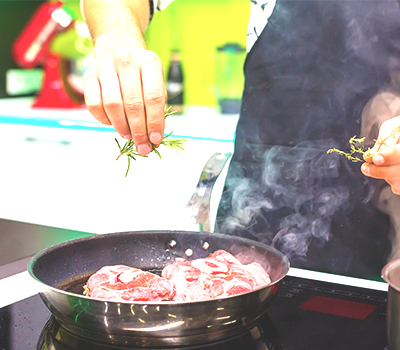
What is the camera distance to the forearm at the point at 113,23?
1066mm

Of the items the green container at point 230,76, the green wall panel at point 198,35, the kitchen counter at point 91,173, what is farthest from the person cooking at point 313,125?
the green wall panel at point 198,35

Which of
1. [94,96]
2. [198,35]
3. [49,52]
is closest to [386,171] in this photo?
[94,96]

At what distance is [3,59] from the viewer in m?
3.85

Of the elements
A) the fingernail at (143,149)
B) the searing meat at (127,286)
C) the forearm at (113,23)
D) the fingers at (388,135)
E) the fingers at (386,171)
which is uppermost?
the forearm at (113,23)

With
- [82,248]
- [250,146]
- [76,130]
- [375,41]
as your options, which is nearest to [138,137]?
[82,248]

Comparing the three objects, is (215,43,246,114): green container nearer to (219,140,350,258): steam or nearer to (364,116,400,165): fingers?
(219,140,350,258): steam

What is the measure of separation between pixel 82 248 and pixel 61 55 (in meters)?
3.04

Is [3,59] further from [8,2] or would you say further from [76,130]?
[76,130]

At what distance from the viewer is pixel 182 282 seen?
889mm

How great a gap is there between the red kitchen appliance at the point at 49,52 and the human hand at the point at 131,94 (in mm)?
2804

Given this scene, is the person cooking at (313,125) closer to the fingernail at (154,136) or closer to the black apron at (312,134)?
the black apron at (312,134)

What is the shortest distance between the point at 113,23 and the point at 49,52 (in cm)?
285

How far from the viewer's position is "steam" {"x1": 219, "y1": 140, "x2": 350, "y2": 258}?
53.0 inches

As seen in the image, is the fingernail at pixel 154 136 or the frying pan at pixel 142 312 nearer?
the frying pan at pixel 142 312
